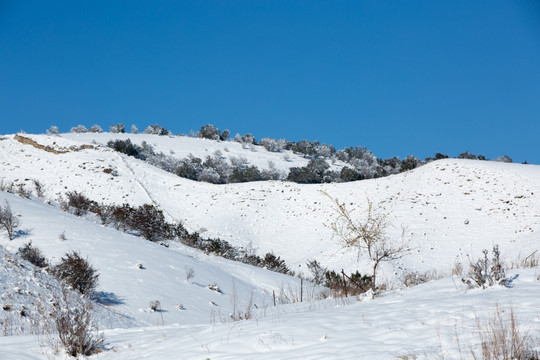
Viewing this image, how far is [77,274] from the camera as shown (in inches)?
383

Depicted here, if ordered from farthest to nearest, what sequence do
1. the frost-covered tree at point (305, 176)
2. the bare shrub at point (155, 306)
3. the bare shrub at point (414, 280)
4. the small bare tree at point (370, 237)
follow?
the frost-covered tree at point (305, 176), the bare shrub at point (155, 306), the small bare tree at point (370, 237), the bare shrub at point (414, 280)

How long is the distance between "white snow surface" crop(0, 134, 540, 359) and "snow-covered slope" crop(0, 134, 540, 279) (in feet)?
0.38

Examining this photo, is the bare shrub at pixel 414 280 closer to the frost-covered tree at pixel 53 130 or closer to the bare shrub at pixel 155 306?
the bare shrub at pixel 155 306

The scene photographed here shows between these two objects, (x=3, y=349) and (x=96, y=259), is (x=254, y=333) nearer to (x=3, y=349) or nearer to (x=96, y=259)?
(x=3, y=349)

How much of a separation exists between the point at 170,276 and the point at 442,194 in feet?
69.1

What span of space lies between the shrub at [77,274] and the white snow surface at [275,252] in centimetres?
45

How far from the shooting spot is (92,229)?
13.9 metres

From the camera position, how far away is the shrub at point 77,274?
31.3 feet

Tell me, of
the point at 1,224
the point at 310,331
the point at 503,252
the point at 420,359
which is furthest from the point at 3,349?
the point at 503,252

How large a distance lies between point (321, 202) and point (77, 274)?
22396mm

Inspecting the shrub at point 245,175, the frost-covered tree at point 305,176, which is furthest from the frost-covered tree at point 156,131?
the frost-covered tree at point 305,176

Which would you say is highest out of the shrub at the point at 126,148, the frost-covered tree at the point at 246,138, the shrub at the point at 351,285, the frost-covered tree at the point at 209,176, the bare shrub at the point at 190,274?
the frost-covered tree at the point at 246,138

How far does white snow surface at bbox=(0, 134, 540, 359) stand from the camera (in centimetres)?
457

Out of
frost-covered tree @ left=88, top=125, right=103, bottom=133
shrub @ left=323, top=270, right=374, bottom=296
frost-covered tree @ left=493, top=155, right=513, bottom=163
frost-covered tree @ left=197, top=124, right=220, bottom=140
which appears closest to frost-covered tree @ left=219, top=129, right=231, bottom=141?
frost-covered tree @ left=197, top=124, right=220, bottom=140
